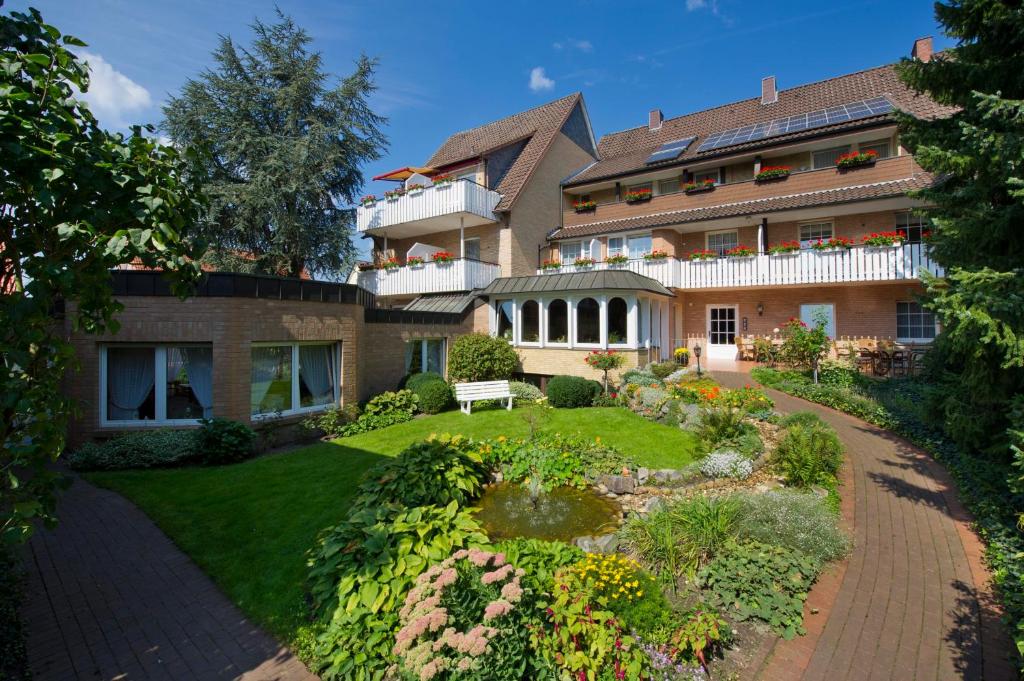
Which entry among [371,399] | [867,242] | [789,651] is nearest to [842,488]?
[789,651]

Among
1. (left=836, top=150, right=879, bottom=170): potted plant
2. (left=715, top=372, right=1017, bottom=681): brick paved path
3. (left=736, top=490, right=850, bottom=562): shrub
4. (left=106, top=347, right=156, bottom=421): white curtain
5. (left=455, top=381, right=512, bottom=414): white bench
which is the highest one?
(left=836, top=150, right=879, bottom=170): potted plant

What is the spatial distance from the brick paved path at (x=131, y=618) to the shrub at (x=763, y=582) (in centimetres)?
398

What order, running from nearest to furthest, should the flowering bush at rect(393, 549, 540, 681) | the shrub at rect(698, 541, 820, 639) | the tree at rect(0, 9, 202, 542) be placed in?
the tree at rect(0, 9, 202, 542) → the flowering bush at rect(393, 549, 540, 681) → the shrub at rect(698, 541, 820, 639)

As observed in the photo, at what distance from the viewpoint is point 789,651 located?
4137mm

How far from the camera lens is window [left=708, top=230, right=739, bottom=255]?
793 inches

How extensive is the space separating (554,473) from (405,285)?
15126mm

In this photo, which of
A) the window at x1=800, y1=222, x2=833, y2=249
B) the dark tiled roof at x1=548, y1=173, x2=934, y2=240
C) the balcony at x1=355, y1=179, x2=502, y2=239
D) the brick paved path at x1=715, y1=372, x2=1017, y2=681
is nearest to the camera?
the brick paved path at x1=715, y1=372, x2=1017, y2=681

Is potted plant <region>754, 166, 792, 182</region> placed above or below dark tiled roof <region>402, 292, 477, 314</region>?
above

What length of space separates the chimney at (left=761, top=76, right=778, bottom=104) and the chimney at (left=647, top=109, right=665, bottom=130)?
16.3 feet

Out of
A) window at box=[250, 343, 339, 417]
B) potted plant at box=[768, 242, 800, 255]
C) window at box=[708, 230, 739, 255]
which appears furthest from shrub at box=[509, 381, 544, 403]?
window at box=[708, 230, 739, 255]

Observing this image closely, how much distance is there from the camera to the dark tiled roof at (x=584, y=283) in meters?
15.8

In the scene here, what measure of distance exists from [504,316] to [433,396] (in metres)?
6.19

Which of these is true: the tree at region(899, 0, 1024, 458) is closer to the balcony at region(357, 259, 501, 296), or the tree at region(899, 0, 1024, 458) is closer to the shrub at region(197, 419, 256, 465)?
the shrub at region(197, 419, 256, 465)

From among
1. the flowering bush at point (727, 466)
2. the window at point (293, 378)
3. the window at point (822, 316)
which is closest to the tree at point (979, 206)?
the flowering bush at point (727, 466)
